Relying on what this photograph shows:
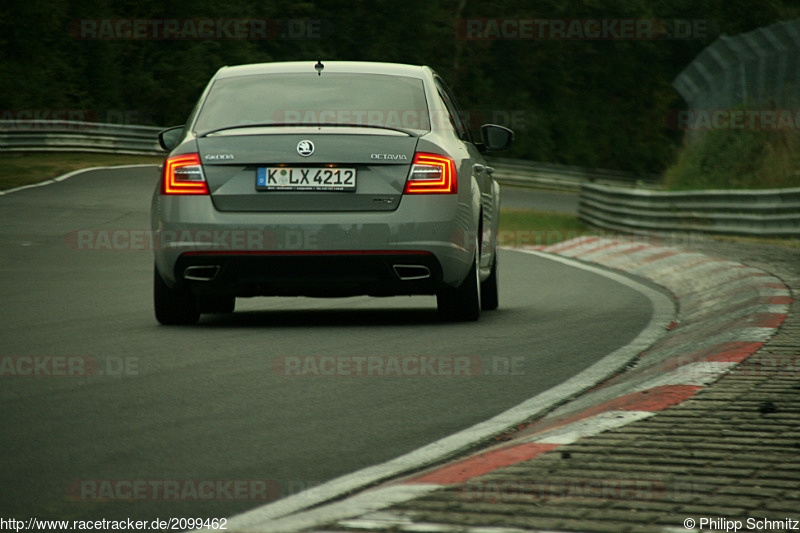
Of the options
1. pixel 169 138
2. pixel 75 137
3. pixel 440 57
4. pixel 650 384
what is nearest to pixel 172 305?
pixel 169 138

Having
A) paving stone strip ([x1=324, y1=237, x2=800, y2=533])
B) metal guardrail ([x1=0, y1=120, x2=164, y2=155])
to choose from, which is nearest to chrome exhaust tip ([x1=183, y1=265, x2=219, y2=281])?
paving stone strip ([x1=324, y1=237, x2=800, y2=533])

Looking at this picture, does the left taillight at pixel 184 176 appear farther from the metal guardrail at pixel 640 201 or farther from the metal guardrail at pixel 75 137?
the metal guardrail at pixel 75 137

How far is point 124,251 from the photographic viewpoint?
16.9 metres

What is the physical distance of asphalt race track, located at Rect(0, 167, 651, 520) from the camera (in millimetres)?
4199

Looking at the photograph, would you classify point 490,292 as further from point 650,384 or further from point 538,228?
point 538,228

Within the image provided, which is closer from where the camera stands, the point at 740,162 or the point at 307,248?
the point at 307,248

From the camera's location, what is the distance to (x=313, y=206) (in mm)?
7590

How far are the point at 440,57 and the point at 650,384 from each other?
6138 cm

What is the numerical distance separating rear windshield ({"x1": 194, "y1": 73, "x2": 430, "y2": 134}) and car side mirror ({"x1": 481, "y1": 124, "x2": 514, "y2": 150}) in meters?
0.87

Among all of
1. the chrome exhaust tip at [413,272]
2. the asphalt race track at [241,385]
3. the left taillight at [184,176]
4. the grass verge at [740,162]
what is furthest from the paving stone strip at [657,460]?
the grass verge at [740,162]

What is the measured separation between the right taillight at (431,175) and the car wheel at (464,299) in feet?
1.93

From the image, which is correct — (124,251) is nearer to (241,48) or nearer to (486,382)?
(486,382)

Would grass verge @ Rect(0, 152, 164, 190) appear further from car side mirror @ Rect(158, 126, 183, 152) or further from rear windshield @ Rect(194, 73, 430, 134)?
rear windshield @ Rect(194, 73, 430, 134)

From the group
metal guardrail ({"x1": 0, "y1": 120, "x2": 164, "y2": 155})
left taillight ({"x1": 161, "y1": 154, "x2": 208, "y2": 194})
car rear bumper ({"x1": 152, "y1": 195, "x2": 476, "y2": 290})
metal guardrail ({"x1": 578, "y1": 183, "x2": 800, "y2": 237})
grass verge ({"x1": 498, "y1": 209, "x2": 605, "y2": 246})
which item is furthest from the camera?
metal guardrail ({"x1": 0, "y1": 120, "x2": 164, "y2": 155})
